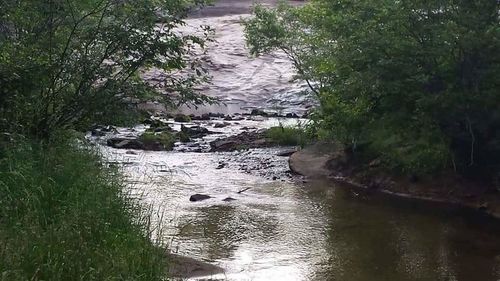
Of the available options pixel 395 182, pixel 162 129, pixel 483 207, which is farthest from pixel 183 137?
pixel 483 207

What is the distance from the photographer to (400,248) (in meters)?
11.8

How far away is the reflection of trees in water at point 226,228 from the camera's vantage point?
1155 centimetres

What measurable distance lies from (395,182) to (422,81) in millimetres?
3568

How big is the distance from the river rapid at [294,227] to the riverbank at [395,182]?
0.59 metres

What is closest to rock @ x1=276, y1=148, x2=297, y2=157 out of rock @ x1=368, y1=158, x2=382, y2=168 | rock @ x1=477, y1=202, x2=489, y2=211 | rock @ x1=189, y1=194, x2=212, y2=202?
rock @ x1=368, y1=158, x2=382, y2=168

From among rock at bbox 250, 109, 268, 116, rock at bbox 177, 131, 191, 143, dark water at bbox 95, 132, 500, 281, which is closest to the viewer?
dark water at bbox 95, 132, 500, 281

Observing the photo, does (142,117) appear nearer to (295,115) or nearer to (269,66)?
(295,115)

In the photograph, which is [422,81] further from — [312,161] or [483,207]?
[312,161]

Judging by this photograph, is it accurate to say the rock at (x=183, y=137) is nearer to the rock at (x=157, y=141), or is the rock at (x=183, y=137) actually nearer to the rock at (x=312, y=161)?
the rock at (x=157, y=141)

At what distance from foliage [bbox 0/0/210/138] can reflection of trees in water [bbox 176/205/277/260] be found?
2.56 meters

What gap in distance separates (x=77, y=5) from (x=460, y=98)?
27.1ft

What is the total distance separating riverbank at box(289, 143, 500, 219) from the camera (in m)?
15.4

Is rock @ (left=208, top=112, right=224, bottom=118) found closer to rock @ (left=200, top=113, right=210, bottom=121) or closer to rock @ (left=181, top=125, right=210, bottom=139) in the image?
rock @ (left=200, top=113, right=210, bottom=121)

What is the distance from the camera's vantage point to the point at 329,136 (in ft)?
65.2
